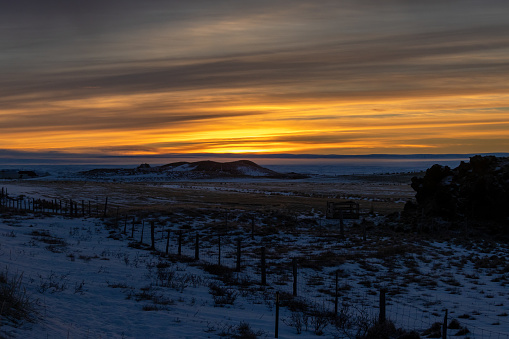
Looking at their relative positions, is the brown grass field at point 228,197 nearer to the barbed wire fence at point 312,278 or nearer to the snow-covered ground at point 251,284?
the barbed wire fence at point 312,278

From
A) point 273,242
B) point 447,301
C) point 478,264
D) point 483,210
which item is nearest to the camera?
point 447,301

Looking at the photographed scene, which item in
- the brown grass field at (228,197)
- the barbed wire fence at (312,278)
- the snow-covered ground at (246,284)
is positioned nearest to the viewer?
the snow-covered ground at (246,284)

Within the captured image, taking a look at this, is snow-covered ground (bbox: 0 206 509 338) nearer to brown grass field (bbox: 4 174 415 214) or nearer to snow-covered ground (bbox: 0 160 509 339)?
snow-covered ground (bbox: 0 160 509 339)

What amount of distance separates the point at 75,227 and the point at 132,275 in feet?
60.1

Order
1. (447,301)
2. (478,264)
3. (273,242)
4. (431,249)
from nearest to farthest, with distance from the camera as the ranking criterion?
(447,301) < (478,264) < (431,249) < (273,242)

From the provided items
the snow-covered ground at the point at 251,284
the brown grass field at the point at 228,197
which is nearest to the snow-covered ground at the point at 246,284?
the snow-covered ground at the point at 251,284

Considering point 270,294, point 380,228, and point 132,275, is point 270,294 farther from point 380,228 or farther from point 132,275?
point 380,228

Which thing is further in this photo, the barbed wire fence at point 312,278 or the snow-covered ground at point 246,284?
the barbed wire fence at point 312,278

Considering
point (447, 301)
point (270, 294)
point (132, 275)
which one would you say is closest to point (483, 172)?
point (447, 301)

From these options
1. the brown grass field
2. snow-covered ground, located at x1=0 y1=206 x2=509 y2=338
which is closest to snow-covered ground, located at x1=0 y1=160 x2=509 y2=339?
snow-covered ground, located at x1=0 y1=206 x2=509 y2=338

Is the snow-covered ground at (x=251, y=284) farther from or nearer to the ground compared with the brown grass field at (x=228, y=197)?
farther from the ground

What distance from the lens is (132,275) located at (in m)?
15.1

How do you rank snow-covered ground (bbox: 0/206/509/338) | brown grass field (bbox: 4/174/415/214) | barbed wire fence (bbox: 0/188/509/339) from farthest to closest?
1. brown grass field (bbox: 4/174/415/214)
2. barbed wire fence (bbox: 0/188/509/339)
3. snow-covered ground (bbox: 0/206/509/338)

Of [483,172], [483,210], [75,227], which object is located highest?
[483,172]
